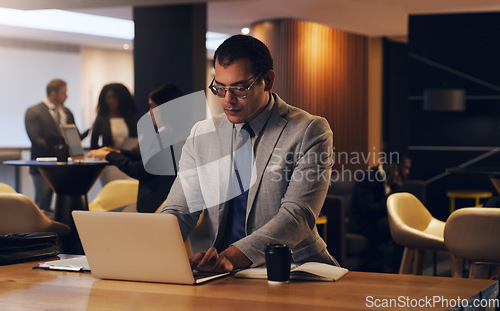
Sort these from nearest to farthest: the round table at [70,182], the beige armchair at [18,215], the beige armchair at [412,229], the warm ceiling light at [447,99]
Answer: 1. the beige armchair at [18,215]
2. the beige armchair at [412,229]
3. the round table at [70,182]
4. the warm ceiling light at [447,99]

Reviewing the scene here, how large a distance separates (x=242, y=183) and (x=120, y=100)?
396 cm

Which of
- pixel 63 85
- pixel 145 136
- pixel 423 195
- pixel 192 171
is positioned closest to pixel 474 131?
pixel 423 195

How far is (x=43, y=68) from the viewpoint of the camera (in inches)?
558

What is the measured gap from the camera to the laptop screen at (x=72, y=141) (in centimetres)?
527

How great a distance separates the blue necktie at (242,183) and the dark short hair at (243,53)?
228mm

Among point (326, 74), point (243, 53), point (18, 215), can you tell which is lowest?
point (18, 215)

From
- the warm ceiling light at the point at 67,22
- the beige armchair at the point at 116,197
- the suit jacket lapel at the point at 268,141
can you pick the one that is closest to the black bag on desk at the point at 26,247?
the suit jacket lapel at the point at 268,141

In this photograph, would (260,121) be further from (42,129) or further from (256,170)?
(42,129)

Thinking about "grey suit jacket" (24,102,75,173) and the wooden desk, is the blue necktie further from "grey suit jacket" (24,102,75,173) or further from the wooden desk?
"grey suit jacket" (24,102,75,173)

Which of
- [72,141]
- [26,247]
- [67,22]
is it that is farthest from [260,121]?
[67,22]

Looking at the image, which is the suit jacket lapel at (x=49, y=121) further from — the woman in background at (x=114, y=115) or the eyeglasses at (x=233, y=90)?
the eyeglasses at (x=233, y=90)

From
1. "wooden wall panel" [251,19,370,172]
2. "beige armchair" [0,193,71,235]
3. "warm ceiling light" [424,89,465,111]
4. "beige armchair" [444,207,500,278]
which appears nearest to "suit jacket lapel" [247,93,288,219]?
"beige armchair" [444,207,500,278]

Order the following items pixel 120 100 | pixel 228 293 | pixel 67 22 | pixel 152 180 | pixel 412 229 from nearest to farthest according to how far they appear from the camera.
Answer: pixel 228 293
pixel 412 229
pixel 152 180
pixel 120 100
pixel 67 22

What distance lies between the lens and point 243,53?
2.19 meters
